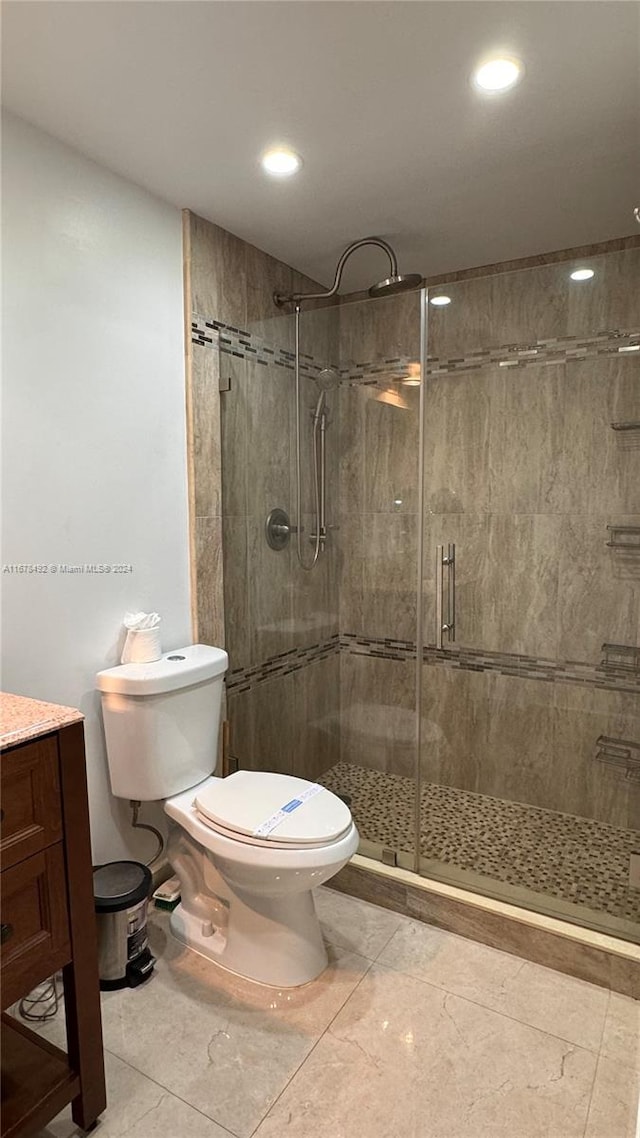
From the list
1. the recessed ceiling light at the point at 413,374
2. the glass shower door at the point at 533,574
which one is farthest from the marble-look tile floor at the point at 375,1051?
the recessed ceiling light at the point at 413,374

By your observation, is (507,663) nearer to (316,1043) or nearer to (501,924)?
(501,924)

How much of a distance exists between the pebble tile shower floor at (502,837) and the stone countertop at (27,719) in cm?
137

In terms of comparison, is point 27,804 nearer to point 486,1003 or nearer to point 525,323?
point 486,1003

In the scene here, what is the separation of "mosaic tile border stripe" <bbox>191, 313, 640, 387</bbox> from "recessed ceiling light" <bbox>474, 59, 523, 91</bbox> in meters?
1.01

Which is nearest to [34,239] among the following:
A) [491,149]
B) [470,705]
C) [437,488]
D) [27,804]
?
[491,149]

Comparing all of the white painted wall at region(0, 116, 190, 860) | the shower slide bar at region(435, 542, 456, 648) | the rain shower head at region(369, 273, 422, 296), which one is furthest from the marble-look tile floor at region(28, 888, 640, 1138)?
the rain shower head at region(369, 273, 422, 296)

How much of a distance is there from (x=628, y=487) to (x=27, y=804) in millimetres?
2147

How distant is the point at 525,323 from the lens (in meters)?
2.40

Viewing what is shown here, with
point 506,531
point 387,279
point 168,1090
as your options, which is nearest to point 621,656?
point 506,531

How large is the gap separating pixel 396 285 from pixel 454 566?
1090 millimetres

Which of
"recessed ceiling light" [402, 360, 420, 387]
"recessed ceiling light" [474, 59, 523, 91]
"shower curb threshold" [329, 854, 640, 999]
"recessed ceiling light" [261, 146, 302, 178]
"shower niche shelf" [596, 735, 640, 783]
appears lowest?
"shower curb threshold" [329, 854, 640, 999]

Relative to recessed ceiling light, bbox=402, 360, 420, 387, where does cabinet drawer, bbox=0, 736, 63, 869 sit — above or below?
below

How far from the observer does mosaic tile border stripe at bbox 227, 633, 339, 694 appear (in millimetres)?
2387

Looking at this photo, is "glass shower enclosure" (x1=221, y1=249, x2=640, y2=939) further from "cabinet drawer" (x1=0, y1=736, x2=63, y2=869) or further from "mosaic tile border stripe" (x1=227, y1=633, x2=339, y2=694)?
"cabinet drawer" (x1=0, y1=736, x2=63, y2=869)
